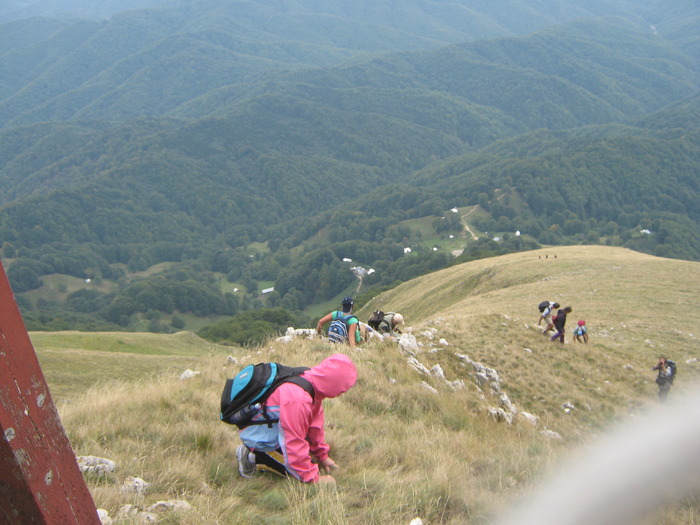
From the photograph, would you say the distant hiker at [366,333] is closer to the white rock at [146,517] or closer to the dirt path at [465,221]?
the white rock at [146,517]

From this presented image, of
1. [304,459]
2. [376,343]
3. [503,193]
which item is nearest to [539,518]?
[304,459]

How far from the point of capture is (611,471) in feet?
12.1

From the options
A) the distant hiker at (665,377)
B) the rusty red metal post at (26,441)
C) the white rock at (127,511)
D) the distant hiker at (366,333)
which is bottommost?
the distant hiker at (665,377)

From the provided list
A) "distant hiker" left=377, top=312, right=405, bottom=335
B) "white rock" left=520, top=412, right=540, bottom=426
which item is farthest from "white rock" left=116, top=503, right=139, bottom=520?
"distant hiker" left=377, top=312, right=405, bottom=335

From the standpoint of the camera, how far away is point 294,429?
4.55 meters

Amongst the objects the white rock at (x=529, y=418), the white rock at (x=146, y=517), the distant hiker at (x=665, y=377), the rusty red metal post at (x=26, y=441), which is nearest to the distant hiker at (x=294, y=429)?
the white rock at (x=146, y=517)

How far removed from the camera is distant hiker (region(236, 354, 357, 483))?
4.55m

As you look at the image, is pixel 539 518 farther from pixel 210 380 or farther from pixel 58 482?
pixel 210 380

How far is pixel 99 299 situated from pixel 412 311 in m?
151

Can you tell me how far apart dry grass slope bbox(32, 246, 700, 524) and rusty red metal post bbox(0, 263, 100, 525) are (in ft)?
6.77

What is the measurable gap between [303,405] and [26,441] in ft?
9.34

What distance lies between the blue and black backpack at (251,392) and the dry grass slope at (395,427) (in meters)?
0.63

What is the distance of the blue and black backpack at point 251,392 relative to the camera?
4668mm

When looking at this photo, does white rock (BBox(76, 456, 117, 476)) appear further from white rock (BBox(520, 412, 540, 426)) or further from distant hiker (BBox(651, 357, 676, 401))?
distant hiker (BBox(651, 357, 676, 401))
